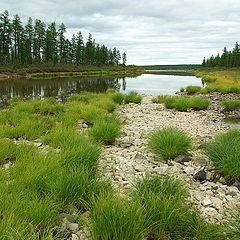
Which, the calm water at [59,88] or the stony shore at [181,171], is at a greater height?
the calm water at [59,88]

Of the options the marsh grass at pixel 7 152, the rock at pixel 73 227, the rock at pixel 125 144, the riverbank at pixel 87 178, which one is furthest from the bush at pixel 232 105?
the rock at pixel 73 227

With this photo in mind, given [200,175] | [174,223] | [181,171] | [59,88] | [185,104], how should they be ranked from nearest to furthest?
[174,223] → [200,175] → [181,171] → [185,104] → [59,88]

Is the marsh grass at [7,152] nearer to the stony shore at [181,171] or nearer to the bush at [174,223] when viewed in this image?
the stony shore at [181,171]

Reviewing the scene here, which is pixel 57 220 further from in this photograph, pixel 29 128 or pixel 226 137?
pixel 29 128

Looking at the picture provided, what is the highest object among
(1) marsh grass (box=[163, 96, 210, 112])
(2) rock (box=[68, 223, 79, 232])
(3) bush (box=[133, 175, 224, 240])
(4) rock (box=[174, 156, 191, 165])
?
(1) marsh grass (box=[163, 96, 210, 112])

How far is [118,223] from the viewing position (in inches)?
86.0

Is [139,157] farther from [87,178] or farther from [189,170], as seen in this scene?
[87,178]

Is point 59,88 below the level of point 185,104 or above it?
above

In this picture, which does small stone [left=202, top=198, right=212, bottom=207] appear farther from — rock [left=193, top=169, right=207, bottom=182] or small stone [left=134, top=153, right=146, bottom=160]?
small stone [left=134, top=153, right=146, bottom=160]

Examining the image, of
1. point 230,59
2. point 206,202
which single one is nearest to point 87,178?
point 206,202

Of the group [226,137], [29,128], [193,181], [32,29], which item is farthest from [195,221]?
[32,29]

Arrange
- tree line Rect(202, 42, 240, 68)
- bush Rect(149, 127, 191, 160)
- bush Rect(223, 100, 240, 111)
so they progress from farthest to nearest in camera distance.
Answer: tree line Rect(202, 42, 240, 68)
bush Rect(223, 100, 240, 111)
bush Rect(149, 127, 191, 160)

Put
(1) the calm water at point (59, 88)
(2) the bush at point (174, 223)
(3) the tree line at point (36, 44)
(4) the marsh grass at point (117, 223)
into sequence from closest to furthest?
1. (4) the marsh grass at point (117, 223)
2. (2) the bush at point (174, 223)
3. (1) the calm water at point (59, 88)
4. (3) the tree line at point (36, 44)

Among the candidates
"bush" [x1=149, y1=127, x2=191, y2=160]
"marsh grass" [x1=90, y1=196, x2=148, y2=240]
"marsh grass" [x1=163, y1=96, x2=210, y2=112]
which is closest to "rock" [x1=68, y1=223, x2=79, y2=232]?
"marsh grass" [x1=90, y1=196, x2=148, y2=240]
